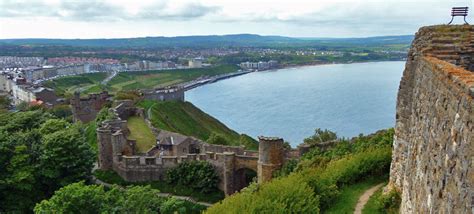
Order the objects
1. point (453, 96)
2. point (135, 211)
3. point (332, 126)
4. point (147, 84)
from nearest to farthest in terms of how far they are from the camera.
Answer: point (453, 96) → point (135, 211) → point (332, 126) → point (147, 84)

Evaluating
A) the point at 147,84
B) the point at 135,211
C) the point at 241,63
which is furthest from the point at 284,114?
the point at 241,63

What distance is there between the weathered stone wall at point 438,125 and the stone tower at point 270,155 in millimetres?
9437

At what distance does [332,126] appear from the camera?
58.9m

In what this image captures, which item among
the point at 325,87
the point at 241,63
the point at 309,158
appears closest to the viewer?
the point at 309,158

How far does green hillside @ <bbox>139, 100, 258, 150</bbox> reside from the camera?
1618 inches

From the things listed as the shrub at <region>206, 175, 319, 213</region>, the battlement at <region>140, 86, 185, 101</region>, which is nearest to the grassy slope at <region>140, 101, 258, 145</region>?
the battlement at <region>140, 86, 185, 101</region>

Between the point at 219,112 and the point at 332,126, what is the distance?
20.6 meters

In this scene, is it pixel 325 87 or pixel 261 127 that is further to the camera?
pixel 325 87

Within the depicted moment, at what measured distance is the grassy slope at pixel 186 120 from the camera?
4194 cm

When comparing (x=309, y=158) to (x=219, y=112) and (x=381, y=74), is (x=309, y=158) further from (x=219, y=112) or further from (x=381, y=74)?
(x=381, y=74)

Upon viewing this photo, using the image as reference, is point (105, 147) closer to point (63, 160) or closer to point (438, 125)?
point (63, 160)

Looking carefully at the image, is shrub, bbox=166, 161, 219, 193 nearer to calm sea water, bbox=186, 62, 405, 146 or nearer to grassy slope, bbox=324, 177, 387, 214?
grassy slope, bbox=324, 177, 387, 214

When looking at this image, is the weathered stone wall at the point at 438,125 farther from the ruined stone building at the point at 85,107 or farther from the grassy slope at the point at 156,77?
the grassy slope at the point at 156,77

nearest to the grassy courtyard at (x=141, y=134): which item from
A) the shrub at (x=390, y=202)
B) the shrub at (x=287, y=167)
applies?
the shrub at (x=287, y=167)
